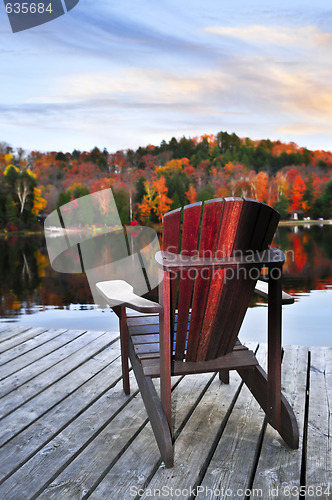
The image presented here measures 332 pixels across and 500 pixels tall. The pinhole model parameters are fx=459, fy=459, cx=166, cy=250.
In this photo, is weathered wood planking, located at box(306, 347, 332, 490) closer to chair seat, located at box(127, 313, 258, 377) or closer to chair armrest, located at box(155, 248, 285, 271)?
chair seat, located at box(127, 313, 258, 377)

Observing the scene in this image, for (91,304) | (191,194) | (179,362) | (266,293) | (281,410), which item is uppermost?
(266,293)

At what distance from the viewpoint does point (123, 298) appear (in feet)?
5.34

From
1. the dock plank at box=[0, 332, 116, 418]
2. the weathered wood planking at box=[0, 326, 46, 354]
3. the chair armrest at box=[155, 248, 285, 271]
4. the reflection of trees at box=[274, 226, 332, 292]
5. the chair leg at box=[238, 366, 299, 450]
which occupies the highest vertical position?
the chair armrest at box=[155, 248, 285, 271]

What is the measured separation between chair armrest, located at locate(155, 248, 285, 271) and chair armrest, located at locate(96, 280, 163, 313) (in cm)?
15

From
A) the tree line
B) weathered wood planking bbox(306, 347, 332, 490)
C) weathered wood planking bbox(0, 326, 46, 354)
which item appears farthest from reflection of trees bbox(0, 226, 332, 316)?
the tree line

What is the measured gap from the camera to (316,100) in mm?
37719

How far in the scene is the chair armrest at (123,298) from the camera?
1486 mm

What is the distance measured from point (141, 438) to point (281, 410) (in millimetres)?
512

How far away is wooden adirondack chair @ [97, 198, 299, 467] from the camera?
1.43 m

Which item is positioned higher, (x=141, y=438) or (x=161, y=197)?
(x=141, y=438)

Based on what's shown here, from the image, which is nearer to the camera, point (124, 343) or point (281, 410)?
point (281, 410)

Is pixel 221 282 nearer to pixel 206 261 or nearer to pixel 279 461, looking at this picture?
pixel 206 261

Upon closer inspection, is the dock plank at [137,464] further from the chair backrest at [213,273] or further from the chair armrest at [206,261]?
the chair armrest at [206,261]

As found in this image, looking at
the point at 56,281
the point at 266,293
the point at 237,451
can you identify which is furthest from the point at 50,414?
the point at 56,281
